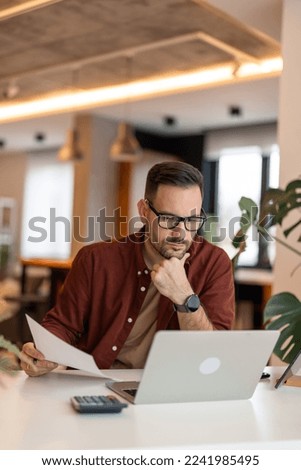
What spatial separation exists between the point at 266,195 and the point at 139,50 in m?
4.27

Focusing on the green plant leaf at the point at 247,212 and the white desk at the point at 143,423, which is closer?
the white desk at the point at 143,423

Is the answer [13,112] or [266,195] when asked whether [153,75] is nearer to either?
[13,112]

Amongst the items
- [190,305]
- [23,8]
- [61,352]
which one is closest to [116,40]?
[23,8]

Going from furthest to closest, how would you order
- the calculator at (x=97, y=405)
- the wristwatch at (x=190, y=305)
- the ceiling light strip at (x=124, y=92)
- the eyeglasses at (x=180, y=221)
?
the ceiling light strip at (x=124, y=92)
the eyeglasses at (x=180, y=221)
the wristwatch at (x=190, y=305)
the calculator at (x=97, y=405)

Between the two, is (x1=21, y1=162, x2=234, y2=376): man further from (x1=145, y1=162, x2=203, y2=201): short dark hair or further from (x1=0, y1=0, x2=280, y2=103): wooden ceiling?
(x1=0, y1=0, x2=280, y2=103): wooden ceiling

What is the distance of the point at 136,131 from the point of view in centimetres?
1038

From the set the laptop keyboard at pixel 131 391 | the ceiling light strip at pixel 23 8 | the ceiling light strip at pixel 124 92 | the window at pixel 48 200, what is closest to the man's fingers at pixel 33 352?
the laptop keyboard at pixel 131 391

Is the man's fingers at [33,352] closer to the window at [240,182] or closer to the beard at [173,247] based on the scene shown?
the beard at [173,247]

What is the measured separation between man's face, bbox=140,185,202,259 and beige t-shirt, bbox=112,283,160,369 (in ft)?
0.60

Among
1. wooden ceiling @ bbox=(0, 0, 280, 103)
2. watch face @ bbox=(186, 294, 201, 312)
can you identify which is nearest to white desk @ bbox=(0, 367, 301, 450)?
watch face @ bbox=(186, 294, 201, 312)

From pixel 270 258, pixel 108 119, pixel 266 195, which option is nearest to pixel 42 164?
pixel 108 119

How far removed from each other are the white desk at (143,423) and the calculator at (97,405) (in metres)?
0.02

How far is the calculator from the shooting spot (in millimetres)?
1555

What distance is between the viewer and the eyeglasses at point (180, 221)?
2201mm
